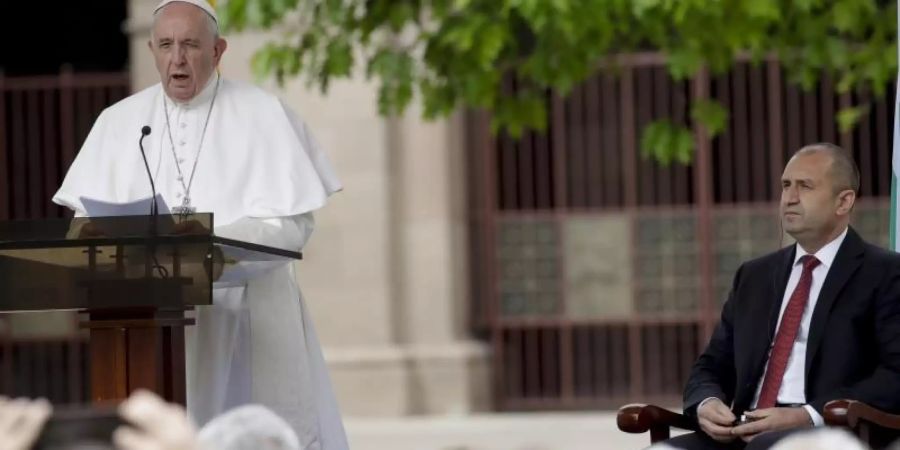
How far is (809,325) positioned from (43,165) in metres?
10.7

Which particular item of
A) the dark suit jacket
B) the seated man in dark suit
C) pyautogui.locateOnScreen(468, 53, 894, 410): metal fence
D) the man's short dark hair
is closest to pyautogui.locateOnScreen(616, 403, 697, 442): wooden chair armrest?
the seated man in dark suit

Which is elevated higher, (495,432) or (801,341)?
(801,341)

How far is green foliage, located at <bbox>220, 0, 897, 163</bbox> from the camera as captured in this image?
353 inches

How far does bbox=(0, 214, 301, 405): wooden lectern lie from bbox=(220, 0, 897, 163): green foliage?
3.37 meters

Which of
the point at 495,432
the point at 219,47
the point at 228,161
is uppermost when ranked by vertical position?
the point at 219,47

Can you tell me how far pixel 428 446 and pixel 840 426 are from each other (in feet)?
24.0

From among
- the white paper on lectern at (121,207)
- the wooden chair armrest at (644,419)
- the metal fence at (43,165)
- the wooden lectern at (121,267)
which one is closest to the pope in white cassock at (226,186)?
the white paper on lectern at (121,207)

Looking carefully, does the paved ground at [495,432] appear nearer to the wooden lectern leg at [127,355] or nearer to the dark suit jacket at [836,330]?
the dark suit jacket at [836,330]

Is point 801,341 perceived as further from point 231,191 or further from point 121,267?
point 121,267

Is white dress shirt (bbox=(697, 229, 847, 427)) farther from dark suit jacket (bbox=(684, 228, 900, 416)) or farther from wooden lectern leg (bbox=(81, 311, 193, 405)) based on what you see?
wooden lectern leg (bbox=(81, 311, 193, 405))

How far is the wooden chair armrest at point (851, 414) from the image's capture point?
545 cm

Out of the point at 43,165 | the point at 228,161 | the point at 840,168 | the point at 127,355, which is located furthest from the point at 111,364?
the point at 43,165

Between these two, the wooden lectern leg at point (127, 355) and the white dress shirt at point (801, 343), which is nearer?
the wooden lectern leg at point (127, 355)

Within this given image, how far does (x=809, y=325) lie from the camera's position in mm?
5961
